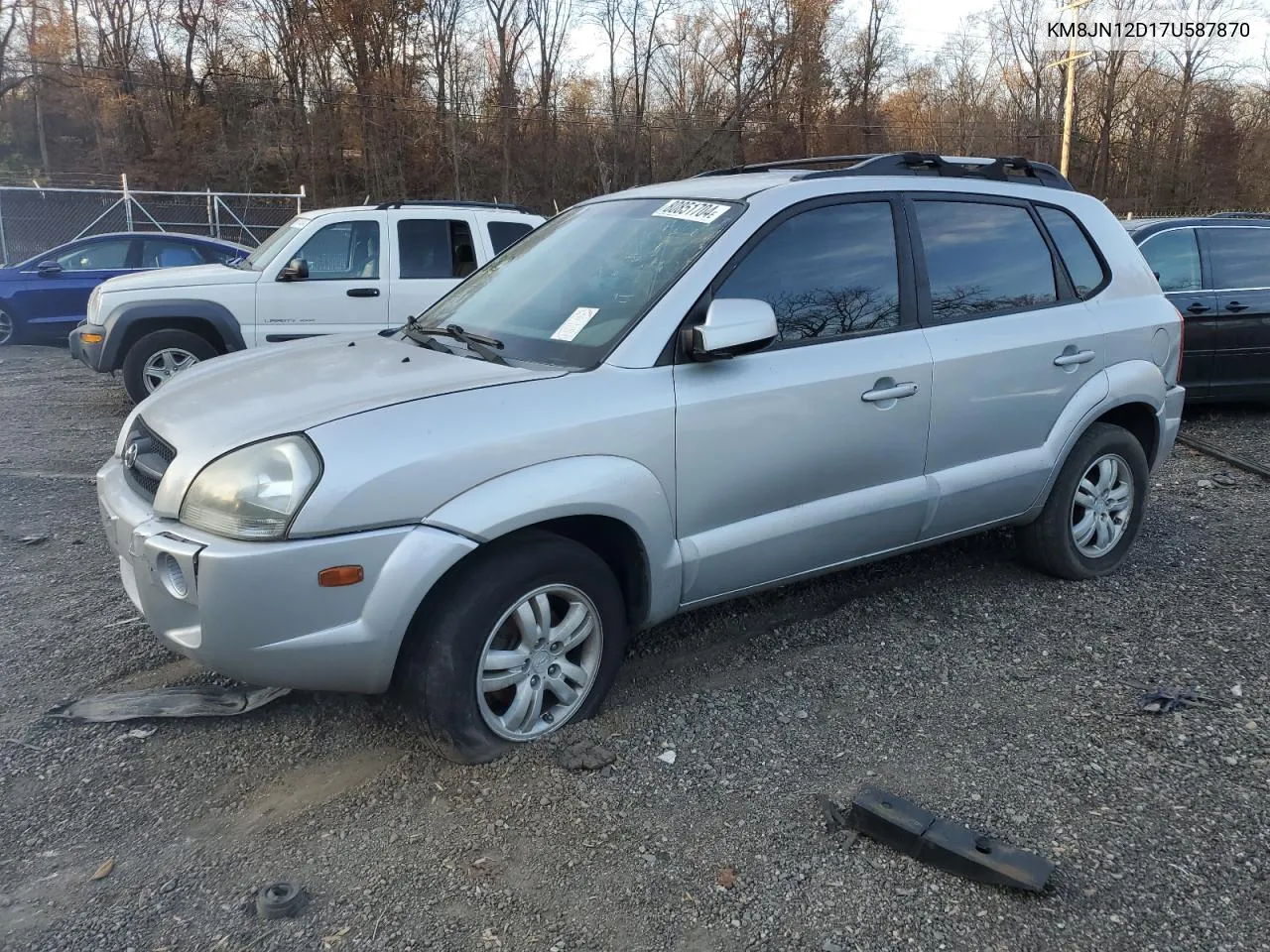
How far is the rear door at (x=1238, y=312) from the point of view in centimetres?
823

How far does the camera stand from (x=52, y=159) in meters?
36.1

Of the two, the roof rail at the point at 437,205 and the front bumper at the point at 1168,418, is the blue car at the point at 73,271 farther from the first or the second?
the front bumper at the point at 1168,418

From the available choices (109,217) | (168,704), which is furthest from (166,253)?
(109,217)

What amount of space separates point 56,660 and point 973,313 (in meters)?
3.87

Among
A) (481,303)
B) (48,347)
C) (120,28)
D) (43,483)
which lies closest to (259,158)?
(120,28)

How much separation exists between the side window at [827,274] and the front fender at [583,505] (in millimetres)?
770

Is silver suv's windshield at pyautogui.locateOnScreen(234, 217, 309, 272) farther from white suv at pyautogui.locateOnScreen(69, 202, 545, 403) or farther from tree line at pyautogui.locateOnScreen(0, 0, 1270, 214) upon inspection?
tree line at pyautogui.locateOnScreen(0, 0, 1270, 214)

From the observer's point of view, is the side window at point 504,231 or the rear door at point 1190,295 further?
the side window at point 504,231

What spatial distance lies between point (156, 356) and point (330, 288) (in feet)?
5.10

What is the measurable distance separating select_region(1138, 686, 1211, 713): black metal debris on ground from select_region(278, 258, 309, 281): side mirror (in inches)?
279

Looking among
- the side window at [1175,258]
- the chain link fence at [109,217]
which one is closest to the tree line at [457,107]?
→ the chain link fence at [109,217]

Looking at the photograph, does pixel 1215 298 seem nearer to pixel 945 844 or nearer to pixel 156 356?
pixel 945 844

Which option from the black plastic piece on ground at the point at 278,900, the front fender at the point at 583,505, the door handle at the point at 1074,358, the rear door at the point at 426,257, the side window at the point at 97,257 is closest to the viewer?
the black plastic piece on ground at the point at 278,900

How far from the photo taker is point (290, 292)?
→ 27.6 feet
